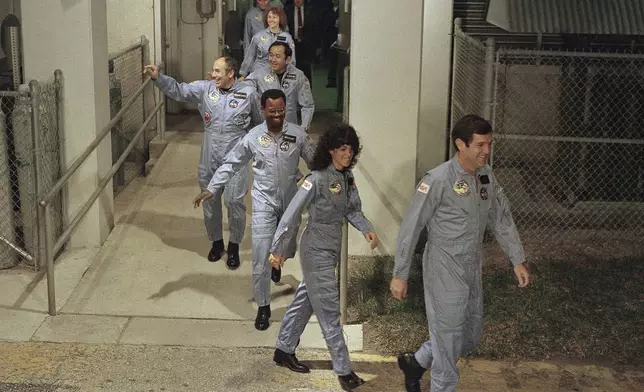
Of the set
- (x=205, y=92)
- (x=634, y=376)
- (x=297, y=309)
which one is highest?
(x=205, y=92)

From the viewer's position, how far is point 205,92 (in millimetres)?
8516

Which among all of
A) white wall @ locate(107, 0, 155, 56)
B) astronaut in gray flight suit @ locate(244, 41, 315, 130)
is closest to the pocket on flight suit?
astronaut in gray flight suit @ locate(244, 41, 315, 130)

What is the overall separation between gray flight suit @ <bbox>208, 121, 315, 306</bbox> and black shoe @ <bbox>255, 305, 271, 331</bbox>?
54mm

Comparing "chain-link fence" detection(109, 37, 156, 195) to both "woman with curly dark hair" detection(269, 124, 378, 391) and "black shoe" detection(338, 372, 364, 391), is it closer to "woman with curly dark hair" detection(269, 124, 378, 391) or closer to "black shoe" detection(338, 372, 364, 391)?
"woman with curly dark hair" detection(269, 124, 378, 391)

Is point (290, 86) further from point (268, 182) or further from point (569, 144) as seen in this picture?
point (569, 144)

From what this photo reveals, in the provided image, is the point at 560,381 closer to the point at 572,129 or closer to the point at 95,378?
the point at 95,378

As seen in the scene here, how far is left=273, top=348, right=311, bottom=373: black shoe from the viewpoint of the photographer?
22.2ft

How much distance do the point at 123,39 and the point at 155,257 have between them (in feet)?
13.4

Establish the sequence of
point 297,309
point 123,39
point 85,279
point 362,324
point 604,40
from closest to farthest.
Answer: point 297,309 < point 362,324 < point 85,279 < point 604,40 < point 123,39

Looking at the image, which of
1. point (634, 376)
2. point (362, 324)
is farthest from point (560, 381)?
point (362, 324)

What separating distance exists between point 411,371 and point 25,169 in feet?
13.4

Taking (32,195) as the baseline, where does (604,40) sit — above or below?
above

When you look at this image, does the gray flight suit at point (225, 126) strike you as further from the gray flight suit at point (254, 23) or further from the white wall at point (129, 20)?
the gray flight suit at point (254, 23)

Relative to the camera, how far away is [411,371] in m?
6.31
